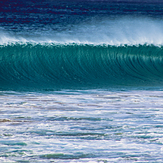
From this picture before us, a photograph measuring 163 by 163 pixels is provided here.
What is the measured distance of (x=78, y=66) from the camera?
14.0m

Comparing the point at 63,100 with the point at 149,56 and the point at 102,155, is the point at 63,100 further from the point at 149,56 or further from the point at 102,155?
the point at 149,56

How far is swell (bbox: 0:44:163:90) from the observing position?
38.9 feet

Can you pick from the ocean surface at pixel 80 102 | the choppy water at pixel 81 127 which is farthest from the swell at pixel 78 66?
the choppy water at pixel 81 127

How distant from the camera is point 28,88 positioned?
1070cm

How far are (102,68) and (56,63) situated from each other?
1.82 meters

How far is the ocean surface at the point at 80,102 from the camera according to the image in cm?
564

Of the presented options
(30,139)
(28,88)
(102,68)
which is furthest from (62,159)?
(102,68)

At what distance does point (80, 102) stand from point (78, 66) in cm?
552

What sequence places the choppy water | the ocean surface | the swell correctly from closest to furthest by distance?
the choppy water → the ocean surface → the swell

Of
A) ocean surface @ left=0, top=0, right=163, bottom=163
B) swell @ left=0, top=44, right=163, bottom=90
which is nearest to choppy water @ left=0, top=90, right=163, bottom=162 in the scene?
ocean surface @ left=0, top=0, right=163, bottom=163

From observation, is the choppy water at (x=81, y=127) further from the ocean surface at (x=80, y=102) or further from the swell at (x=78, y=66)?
the swell at (x=78, y=66)

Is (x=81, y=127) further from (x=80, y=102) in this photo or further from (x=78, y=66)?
(x=78, y=66)

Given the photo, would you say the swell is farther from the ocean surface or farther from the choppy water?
the choppy water

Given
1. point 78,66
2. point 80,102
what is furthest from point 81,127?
point 78,66
